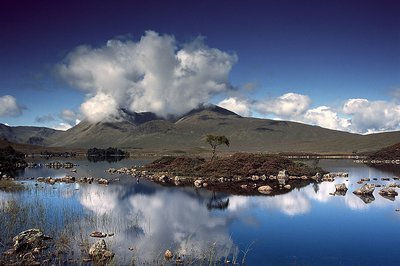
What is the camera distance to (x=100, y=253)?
73.1 ft

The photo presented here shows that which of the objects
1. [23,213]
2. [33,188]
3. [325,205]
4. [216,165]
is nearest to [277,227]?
[325,205]

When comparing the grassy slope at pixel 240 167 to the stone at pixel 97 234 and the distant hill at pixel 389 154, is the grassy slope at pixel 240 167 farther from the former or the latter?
the distant hill at pixel 389 154

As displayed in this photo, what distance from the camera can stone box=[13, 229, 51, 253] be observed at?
22978 millimetres

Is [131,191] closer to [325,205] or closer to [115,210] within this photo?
[115,210]

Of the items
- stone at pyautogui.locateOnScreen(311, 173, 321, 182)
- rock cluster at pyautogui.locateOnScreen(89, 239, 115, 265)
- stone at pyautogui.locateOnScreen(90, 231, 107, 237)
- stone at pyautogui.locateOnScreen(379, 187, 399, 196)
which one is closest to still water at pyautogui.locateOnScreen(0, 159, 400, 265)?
stone at pyautogui.locateOnScreen(90, 231, 107, 237)

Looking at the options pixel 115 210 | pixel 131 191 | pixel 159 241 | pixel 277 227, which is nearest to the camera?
pixel 159 241

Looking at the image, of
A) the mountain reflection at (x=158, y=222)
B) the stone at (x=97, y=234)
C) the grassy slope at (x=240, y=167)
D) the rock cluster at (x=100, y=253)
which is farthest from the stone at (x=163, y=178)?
the rock cluster at (x=100, y=253)

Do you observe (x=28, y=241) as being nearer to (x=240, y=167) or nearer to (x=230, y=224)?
(x=230, y=224)

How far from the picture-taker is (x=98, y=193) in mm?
50062

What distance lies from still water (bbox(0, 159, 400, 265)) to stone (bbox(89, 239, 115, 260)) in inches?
28.3

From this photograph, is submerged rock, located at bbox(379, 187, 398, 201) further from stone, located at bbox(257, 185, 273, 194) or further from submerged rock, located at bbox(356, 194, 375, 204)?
stone, located at bbox(257, 185, 273, 194)

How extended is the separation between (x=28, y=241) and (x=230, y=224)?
16644mm

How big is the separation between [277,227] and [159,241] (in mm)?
11235

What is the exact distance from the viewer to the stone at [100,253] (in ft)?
72.2
